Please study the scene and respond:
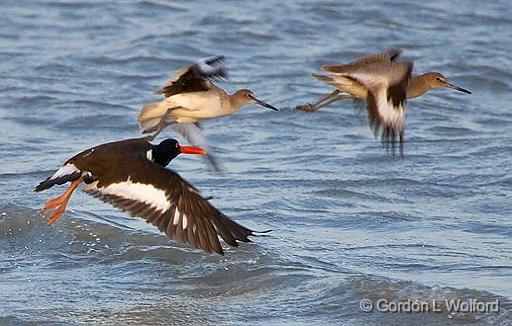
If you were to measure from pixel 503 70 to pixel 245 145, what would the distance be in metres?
4.21

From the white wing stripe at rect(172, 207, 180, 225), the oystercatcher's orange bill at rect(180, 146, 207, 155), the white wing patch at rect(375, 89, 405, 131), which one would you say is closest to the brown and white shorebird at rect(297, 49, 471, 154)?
the white wing patch at rect(375, 89, 405, 131)

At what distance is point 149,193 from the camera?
7289 mm

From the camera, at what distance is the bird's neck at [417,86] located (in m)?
8.66

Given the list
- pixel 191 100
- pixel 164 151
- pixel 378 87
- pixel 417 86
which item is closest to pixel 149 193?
pixel 164 151

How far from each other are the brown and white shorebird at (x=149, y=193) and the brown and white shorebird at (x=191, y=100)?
25.2 inches

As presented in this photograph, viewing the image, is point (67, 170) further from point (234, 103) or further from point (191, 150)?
point (234, 103)

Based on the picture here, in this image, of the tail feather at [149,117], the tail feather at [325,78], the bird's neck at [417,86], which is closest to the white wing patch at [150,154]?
the tail feather at [149,117]

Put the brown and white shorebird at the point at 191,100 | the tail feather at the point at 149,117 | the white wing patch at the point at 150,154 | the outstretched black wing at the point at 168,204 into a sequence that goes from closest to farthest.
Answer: the outstretched black wing at the point at 168,204
the white wing patch at the point at 150,154
the brown and white shorebird at the point at 191,100
the tail feather at the point at 149,117

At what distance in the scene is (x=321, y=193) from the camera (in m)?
9.88

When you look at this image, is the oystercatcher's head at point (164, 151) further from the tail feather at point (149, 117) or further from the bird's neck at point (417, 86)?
the bird's neck at point (417, 86)

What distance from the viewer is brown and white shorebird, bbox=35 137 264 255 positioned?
23.2ft

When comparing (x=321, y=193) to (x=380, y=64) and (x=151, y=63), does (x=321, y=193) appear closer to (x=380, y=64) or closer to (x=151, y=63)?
(x=380, y=64)

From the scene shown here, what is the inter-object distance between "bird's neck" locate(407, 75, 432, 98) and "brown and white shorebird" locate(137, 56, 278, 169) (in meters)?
0.92

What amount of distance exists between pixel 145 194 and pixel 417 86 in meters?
2.36
